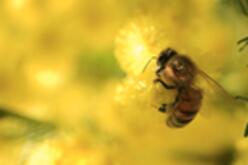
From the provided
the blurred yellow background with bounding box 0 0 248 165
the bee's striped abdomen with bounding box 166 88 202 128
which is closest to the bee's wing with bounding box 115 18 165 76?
the blurred yellow background with bounding box 0 0 248 165

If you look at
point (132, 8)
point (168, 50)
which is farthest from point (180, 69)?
point (132, 8)

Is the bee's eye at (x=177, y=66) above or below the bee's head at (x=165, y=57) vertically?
below

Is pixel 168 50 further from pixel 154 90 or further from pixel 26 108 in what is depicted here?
pixel 26 108

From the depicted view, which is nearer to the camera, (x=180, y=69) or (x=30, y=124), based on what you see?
(x=180, y=69)

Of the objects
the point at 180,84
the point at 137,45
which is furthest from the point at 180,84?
the point at 137,45

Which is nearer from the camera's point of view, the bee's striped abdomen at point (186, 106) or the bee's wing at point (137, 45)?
the bee's striped abdomen at point (186, 106)

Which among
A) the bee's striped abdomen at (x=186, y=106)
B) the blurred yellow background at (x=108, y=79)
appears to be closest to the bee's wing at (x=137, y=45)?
the blurred yellow background at (x=108, y=79)

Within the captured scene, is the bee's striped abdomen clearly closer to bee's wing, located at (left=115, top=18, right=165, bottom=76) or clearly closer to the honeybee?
the honeybee

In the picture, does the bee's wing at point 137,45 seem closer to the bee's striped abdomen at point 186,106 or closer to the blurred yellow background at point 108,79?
the blurred yellow background at point 108,79
